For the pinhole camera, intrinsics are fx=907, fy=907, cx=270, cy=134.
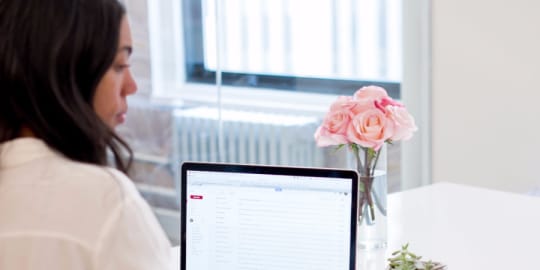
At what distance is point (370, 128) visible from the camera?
1712 millimetres

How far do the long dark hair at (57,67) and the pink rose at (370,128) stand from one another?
0.77m

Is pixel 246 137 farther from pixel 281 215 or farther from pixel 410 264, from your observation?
pixel 281 215

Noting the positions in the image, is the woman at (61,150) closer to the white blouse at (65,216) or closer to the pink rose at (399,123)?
the white blouse at (65,216)

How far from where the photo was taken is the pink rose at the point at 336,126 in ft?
5.65

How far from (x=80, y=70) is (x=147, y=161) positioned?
3437 millimetres

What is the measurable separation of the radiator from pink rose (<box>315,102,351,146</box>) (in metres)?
2.13

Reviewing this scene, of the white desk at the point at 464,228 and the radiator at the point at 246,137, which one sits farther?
the radiator at the point at 246,137

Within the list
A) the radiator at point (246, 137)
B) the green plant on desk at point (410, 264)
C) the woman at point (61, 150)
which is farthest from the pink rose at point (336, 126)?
the radiator at point (246, 137)

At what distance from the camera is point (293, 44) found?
387 centimetres

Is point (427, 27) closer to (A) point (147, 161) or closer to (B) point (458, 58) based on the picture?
(B) point (458, 58)

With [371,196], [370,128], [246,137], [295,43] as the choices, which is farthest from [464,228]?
[246,137]

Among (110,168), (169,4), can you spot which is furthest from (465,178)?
(110,168)

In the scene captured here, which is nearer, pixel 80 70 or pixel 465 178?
pixel 80 70

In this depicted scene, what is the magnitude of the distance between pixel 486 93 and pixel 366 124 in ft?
5.36
